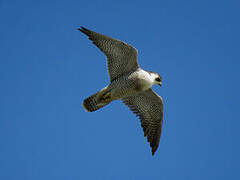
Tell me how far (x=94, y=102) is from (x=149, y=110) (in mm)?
1712

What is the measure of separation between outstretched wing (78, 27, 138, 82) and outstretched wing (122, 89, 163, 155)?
98 centimetres

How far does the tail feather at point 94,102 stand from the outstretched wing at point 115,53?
57 cm

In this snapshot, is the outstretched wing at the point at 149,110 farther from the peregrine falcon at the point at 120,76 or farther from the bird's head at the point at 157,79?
the bird's head at the point at 157,79

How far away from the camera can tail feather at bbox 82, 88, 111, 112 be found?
931 cm

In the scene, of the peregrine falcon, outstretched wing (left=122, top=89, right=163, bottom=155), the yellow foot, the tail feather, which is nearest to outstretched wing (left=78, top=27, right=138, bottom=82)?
the peregrine falcon

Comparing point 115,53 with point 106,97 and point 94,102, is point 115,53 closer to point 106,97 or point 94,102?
point 106,97

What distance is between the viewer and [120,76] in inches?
375

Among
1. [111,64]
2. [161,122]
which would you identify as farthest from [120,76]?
[161,122]

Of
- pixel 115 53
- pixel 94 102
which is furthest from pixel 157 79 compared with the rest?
pixel 94 102

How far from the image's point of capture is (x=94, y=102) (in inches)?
370

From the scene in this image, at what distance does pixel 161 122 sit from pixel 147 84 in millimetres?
1368

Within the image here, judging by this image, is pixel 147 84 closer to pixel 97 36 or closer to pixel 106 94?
pixel 106 94

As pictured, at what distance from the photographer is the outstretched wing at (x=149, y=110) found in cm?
998

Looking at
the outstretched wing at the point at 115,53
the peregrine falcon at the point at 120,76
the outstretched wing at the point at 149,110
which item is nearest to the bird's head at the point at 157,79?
the peregrine falcon at the point at 120,76
